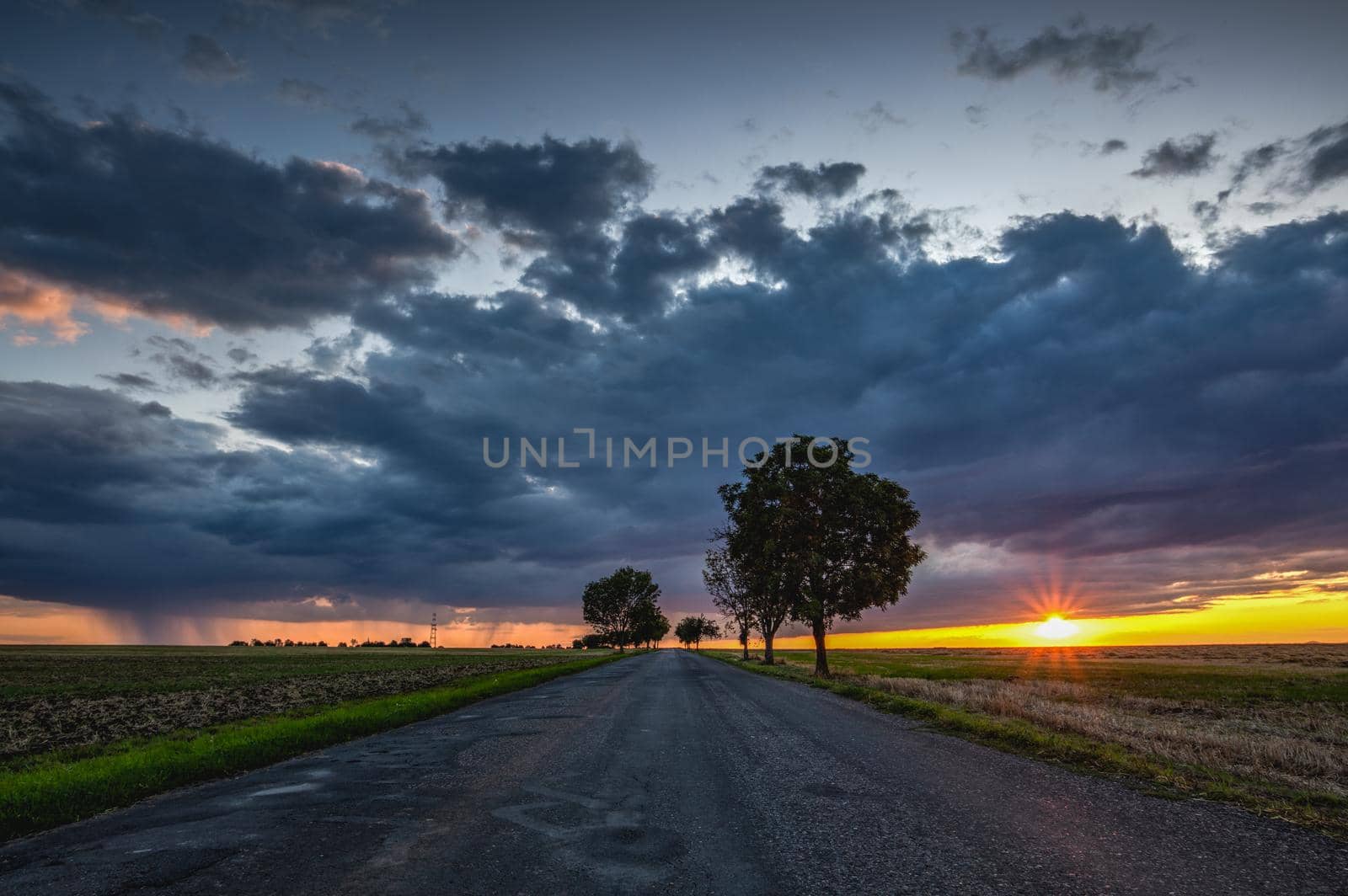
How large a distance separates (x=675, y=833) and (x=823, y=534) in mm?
34287

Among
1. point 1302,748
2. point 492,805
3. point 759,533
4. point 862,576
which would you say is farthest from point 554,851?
point 759,533

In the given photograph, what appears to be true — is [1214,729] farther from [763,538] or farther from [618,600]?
[618,600]

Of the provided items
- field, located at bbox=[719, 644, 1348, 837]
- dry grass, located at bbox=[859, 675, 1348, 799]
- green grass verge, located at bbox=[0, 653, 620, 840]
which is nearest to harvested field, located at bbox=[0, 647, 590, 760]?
green grass verge, located at bbox=[0, 653, 620, 840]

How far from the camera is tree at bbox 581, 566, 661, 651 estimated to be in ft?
450

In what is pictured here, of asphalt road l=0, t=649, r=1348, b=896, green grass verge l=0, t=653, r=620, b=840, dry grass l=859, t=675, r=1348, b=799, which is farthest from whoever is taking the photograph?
dry grass l=859, t=675, r=1348, b=799

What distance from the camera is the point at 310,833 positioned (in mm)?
7195

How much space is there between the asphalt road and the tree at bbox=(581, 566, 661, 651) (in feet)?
417

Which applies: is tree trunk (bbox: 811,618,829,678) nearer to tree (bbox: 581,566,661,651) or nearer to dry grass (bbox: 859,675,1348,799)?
dry grass (bbox: 859,675,1348,799)

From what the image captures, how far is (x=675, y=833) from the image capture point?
7.07 m

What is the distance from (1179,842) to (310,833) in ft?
30.1

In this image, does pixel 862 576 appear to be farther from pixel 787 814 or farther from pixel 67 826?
pixel 67 826

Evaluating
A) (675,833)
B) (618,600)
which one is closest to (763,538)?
(675,833)

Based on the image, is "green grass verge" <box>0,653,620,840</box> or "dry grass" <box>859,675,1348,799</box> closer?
"green grass verge" <box>0,653,620,840</box>

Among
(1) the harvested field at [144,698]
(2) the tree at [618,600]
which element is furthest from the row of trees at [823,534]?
(2) the tree at [618,600]
